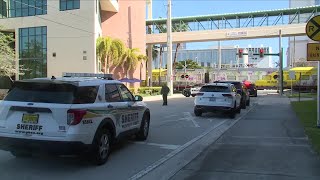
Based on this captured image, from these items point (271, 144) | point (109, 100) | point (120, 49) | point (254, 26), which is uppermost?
point (254, 26)

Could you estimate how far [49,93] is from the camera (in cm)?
880

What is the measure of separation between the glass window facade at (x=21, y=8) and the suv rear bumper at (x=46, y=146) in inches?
1731

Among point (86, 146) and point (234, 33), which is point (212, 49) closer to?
point (234, 33)

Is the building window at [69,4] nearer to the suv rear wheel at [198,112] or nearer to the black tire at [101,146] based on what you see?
the suv rear wheel at [198,112]

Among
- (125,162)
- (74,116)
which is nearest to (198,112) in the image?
(125,162)

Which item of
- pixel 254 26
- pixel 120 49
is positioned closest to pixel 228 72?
pixel 254 26

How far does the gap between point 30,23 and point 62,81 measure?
4479 cm

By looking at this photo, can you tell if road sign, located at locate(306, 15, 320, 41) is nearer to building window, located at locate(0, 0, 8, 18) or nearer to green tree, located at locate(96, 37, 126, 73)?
green tree, located at locate(96, 37, 126, 73)

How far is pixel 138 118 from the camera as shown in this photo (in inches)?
481

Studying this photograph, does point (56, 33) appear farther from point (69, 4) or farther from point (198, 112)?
point (198, 112)

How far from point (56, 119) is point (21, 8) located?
46651 millimetres

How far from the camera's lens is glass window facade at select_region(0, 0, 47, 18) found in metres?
50.9

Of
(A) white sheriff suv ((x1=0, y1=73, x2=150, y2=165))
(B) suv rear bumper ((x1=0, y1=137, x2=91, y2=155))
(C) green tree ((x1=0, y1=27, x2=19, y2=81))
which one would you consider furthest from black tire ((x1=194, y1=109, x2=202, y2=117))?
(C) green tree ((x1=0, y1=27, x2=19, y2=81))

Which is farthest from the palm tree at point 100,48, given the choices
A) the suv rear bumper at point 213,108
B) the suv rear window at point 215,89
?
the suv rear bumper at point 213,108
